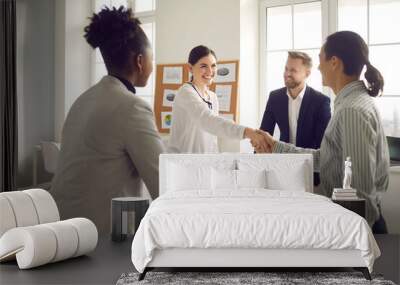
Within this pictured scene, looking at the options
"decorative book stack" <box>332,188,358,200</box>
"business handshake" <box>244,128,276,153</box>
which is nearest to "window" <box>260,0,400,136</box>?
"business handshake" <box>244,128,276,153</box>

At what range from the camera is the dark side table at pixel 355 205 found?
12.9 ft

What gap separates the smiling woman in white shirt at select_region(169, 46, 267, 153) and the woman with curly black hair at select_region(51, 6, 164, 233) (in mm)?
A: 559

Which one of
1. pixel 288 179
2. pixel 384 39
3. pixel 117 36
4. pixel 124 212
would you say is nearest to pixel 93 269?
pixel 124 212

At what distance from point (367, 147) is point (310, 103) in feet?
2.63

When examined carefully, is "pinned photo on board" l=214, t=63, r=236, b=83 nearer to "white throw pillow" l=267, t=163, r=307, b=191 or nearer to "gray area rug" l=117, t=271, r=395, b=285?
"white throw pillow" l=267, t=163, r=307, b=191

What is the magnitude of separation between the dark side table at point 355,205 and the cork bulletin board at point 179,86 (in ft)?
4.82

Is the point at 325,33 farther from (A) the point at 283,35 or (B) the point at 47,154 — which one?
(B) the point at 47,154

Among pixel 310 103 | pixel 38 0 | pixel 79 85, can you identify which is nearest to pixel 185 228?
pixel 310 103

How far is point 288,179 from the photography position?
14.2 feet

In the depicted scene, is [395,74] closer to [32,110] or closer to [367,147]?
[367,147]

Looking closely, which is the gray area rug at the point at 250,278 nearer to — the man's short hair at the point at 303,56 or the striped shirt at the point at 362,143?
the striped shirt at the point at 362,143

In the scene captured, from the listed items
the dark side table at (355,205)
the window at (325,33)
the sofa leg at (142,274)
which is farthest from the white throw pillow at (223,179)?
the sofa leg at (142,274)

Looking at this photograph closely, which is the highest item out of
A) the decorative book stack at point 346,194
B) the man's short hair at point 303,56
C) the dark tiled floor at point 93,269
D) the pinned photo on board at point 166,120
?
the man's short hair at point 303,56

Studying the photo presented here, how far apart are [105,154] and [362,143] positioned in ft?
6.35
